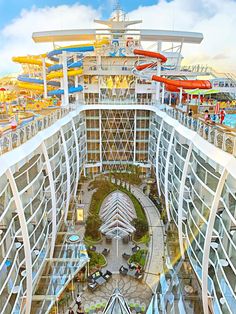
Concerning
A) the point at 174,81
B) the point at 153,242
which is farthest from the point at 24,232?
the point at 174,81

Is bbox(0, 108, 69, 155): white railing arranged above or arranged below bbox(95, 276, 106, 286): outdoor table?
above

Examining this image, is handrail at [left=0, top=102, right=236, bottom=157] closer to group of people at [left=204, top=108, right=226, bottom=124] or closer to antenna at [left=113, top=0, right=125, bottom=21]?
A: group of people at [left=204, top=108, right=226, bottom=124]

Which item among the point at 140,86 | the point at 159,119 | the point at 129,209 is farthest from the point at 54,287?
the point at 140,86

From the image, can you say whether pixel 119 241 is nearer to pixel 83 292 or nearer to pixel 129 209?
pixel 129 209

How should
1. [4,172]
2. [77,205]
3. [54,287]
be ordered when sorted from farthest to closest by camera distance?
[77,205] < [54,287] < [4,172]

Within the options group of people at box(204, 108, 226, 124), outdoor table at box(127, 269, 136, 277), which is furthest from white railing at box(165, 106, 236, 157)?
outdoor table at box(127, 269, 136, 277)

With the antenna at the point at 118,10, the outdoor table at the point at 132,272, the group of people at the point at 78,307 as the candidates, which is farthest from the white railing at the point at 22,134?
the antenna at the point at 118,10

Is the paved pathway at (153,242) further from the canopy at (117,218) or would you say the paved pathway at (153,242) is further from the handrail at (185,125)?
the handrail at (185,125)
